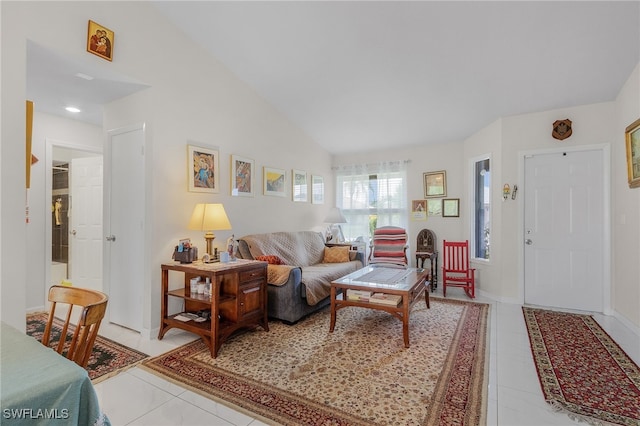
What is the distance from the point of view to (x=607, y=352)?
8.47ft

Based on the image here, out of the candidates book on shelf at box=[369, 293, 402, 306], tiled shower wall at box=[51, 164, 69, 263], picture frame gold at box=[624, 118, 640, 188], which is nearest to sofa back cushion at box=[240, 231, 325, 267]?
book on shelf at box=[369, 293, 402, 306]

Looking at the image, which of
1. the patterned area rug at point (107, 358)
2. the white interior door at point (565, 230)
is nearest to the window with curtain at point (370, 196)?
the white interior door at point (565, 230)

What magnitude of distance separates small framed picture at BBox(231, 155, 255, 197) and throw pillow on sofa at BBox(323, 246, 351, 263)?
1.54 m

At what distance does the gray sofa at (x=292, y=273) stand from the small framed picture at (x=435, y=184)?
1759 mm

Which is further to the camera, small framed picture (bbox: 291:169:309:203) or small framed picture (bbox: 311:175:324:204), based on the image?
small framed picture (bbox: 311:175:324:204)

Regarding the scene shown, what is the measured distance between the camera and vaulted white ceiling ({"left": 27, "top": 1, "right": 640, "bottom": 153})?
258 cm

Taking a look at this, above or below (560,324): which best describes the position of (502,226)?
above

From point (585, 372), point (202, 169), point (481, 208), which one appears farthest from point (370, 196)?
point (585, 372)

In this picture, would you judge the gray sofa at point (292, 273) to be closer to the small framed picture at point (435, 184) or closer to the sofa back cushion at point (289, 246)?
the sofa back cushion at point (289, 246)

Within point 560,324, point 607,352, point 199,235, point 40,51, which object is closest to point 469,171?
point 560,324

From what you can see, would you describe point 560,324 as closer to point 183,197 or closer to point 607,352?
point 607,352

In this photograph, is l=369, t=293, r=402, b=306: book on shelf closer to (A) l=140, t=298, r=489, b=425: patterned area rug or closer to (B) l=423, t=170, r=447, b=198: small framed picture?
(A) l=140, t=298, r=489, b=425: patterned area rug

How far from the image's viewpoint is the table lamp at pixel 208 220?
295 cm

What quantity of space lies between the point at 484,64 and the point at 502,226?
2.06 m
